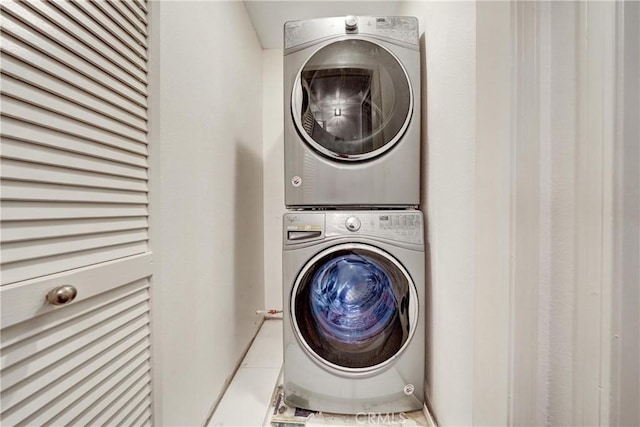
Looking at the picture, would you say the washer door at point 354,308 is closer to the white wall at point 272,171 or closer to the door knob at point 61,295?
the door knob at point 61,295

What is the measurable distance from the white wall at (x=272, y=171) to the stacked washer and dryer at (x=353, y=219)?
0.91 metres

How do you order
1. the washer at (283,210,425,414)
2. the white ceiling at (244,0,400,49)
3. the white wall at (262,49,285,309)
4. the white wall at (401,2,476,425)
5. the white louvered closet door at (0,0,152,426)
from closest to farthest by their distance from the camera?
the white louvered closet door at (0,0,152,426) → the white wall at (401,2,476,425) → the washer at (283,210,425,414) → the white ceiling at (244,0,400,49) → the white wall at (262,49,285,309)

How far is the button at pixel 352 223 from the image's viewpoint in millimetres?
1223

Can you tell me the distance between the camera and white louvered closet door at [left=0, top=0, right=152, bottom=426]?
49 cm

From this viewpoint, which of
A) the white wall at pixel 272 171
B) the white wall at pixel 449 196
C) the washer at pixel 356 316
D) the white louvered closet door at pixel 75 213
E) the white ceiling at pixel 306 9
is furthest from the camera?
the white wall at pixel 272 171

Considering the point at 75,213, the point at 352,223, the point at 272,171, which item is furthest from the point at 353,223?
the point at 272,171

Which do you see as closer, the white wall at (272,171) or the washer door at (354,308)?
the washer door at (354,308)

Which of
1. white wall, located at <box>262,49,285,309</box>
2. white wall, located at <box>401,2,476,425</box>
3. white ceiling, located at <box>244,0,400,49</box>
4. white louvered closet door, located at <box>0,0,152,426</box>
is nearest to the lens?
white louvered closet door, located at <box>0,0,152,426</box>

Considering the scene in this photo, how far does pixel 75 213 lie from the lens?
610 millimetres

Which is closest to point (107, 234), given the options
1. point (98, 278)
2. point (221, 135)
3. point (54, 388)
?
point (98, 278)

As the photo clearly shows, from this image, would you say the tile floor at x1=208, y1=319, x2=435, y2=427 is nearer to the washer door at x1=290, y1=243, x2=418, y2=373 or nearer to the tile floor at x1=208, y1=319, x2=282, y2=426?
the tile floor at x1=208, y1=319, x2=282, y2=426

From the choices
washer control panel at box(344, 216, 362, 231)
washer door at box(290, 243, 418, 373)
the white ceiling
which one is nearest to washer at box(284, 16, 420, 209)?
washer control panel at box(344, 216, 362, 231)

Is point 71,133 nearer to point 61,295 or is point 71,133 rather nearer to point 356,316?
point 61,295

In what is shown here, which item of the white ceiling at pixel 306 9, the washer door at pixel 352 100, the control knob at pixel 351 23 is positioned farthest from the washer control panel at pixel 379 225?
the white ceiling at pixel 306 9
